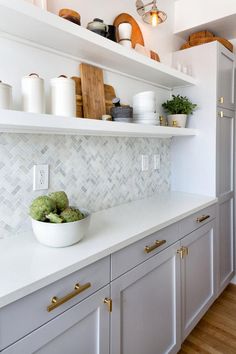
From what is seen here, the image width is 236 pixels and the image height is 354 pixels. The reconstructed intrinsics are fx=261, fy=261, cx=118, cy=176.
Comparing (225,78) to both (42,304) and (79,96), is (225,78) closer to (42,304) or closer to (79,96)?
(79,96)

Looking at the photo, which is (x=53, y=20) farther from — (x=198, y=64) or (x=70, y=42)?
(x=198, y=64)

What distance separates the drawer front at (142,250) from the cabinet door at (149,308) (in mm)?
32

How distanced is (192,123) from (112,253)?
1444 mm

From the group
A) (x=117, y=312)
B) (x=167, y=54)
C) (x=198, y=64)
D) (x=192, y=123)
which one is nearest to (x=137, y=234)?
(x=117, y=312)

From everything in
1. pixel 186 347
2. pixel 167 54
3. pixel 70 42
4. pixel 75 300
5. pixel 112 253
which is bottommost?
pixel 186 347

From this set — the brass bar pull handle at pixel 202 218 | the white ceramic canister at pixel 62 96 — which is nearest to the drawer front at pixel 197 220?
the brass bar pull handle at pixel 202 218

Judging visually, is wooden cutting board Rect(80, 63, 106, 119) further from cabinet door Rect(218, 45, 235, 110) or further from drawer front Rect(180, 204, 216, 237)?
cabinet door Rect(218, 45, 235, 110)

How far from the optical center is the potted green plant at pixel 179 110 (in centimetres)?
201

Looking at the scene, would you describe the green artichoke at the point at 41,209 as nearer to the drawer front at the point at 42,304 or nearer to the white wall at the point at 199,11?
the drawer front at the point at 42,304

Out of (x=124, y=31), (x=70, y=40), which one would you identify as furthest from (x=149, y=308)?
(x=124, y=31)

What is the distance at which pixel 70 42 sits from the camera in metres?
1.22

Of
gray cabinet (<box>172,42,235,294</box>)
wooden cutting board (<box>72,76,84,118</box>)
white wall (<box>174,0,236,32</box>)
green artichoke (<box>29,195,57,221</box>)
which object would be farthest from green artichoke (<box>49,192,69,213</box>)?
white wall (<box>174,0,236,32</box>)

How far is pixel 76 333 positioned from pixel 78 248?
0.96 feet

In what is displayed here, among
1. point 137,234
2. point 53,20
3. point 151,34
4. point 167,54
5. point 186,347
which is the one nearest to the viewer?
point 53,20
